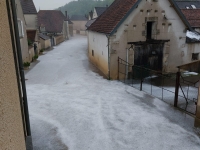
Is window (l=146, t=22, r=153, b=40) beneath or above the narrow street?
above

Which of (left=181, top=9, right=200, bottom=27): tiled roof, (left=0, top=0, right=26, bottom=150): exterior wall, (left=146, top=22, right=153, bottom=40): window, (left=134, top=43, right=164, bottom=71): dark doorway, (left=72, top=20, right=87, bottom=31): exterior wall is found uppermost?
(left=72, top=20, right=87, bottom=31): exterior wall

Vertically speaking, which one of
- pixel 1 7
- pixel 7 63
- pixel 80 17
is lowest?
pixel 7 63

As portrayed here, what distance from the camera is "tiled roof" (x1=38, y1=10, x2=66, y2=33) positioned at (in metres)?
43.9

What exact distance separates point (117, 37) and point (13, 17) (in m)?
10.4

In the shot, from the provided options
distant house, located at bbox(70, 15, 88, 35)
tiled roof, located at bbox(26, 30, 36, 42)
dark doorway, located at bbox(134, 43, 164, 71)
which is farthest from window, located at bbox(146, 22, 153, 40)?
distant house, located at bbox(70, 15, 88, 35)

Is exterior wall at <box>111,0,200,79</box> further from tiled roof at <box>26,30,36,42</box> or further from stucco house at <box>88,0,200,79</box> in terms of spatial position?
tiled roof at <box>26,30,36,42</box>

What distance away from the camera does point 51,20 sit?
45.7 metres

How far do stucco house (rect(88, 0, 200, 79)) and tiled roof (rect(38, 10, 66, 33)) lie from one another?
102 feet

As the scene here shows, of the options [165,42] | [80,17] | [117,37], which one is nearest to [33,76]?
[117,37]

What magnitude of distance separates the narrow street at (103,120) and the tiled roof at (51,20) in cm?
3375

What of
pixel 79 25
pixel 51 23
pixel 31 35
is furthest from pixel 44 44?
pixel 79 25

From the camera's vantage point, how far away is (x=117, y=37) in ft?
44.9

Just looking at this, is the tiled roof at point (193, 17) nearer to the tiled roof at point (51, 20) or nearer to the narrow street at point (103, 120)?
the narrow street at point (103, 120)

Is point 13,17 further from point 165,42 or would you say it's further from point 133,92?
point 165,42
